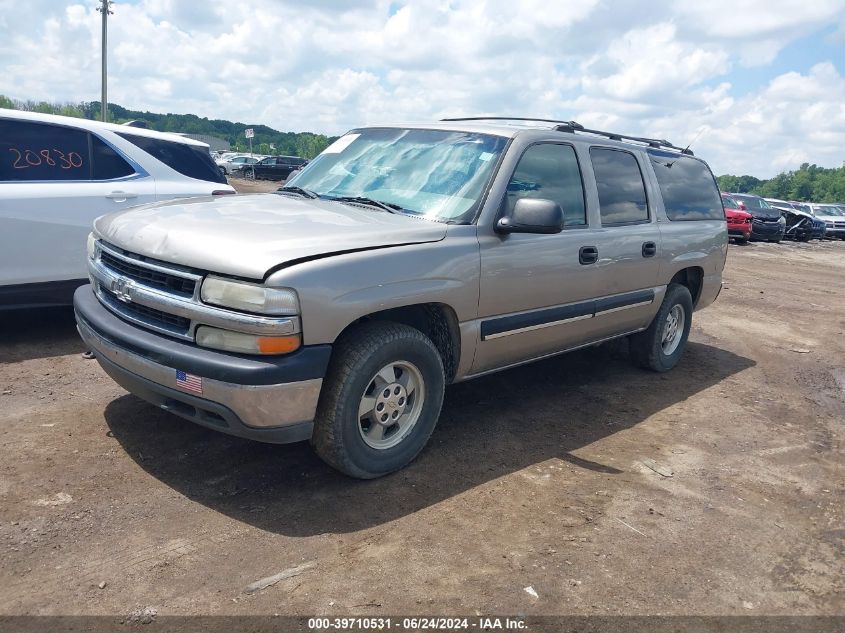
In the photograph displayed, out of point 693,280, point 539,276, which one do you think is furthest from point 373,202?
point 693,280

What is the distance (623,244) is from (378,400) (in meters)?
2.43

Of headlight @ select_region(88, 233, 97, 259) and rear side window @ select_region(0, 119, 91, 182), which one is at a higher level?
rear side window @ select_region(0, 119, 91, 182)

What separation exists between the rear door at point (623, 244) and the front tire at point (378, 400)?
1.75 meters

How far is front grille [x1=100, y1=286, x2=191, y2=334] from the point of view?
331 cm

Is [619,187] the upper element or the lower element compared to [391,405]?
upper

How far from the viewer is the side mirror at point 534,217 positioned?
3924mm

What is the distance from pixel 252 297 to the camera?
10.2ft

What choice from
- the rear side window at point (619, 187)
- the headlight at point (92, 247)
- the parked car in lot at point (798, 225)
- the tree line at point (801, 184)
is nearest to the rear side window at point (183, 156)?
the headlight at point (92, 247)

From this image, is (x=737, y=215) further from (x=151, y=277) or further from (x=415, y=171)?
(x=151, y=277)

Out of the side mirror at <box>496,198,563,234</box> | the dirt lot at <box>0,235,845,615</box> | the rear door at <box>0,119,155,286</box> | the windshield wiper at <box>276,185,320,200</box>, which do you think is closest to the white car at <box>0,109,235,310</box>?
the rear door at <box>0,119,155,286</box>

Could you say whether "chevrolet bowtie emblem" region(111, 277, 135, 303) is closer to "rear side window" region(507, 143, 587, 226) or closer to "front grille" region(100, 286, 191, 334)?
"front grille" region(100, 286, 191, 334)

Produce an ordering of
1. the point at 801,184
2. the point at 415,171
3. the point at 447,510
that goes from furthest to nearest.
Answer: the point at 801,184 → the point at 415,171 → the point at 447,510

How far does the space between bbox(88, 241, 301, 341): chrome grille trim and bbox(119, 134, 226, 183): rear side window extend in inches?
106

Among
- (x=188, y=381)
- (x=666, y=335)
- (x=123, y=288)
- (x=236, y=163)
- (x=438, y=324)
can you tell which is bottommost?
(x=236, y=163)
